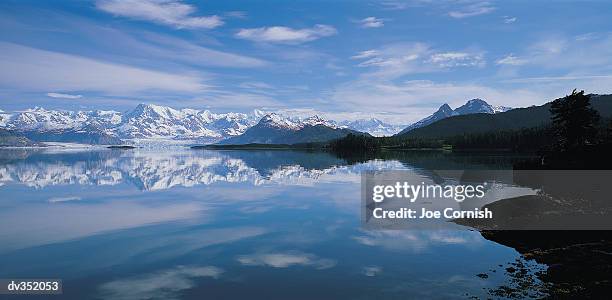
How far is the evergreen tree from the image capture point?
79.7 m

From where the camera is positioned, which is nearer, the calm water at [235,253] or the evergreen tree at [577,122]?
the calm water at [235,253]

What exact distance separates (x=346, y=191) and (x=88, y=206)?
4901 cm

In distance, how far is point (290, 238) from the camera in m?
48.7

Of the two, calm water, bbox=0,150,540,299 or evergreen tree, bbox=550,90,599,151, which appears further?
evergreen tree, bbox=550,90,599,151

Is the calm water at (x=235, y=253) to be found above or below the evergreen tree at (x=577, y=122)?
below

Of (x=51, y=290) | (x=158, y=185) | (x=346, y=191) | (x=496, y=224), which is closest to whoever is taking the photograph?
(x=51, y=290)

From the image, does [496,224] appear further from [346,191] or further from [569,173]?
[346,191]

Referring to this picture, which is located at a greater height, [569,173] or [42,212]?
[569,173]

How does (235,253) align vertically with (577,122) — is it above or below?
below

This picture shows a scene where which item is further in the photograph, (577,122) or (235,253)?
(577,122)

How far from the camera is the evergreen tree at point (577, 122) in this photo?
79.7 meters

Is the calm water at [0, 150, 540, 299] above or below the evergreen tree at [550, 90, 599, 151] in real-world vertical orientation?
below

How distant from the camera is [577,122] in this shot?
80812 mm

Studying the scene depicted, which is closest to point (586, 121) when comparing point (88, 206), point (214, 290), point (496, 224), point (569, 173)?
point (569, 173)
